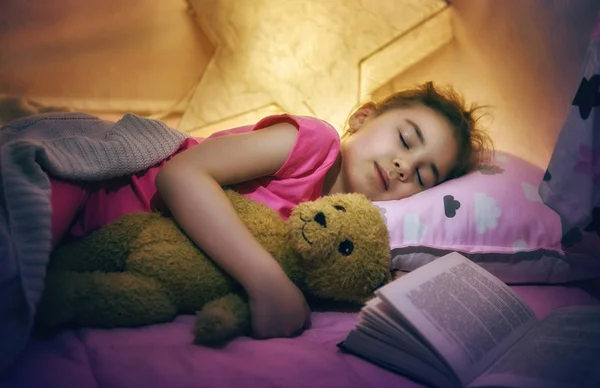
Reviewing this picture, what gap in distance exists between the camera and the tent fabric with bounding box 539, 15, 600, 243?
0.84 m

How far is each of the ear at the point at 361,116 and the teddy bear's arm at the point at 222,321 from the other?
640mm

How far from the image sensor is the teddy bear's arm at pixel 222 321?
2.31 feet

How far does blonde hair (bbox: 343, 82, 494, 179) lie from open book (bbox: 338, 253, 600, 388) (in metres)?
0.46

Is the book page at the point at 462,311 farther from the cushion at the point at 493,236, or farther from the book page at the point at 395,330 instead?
the cushion at the point at 493,236

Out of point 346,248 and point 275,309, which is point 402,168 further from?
point 275,309

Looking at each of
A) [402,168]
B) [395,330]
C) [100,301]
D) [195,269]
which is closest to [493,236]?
[402,168]

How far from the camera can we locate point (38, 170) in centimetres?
77

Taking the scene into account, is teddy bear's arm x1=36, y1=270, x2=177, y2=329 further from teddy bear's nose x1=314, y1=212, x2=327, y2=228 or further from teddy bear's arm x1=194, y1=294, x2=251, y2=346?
teddy bear's nose x1=314, y1=212, x2=327, y2=228

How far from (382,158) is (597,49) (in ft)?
1.45

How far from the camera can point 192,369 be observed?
2.11ft

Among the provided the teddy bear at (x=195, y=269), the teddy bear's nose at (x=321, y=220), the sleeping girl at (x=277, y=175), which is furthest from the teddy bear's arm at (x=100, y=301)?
the teddy bear's nose at (x=321, y=220)

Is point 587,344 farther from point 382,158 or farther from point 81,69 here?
point 81,69

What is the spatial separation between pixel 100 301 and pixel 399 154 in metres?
0.67

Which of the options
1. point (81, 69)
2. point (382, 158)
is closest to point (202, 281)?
point (382, 158)
